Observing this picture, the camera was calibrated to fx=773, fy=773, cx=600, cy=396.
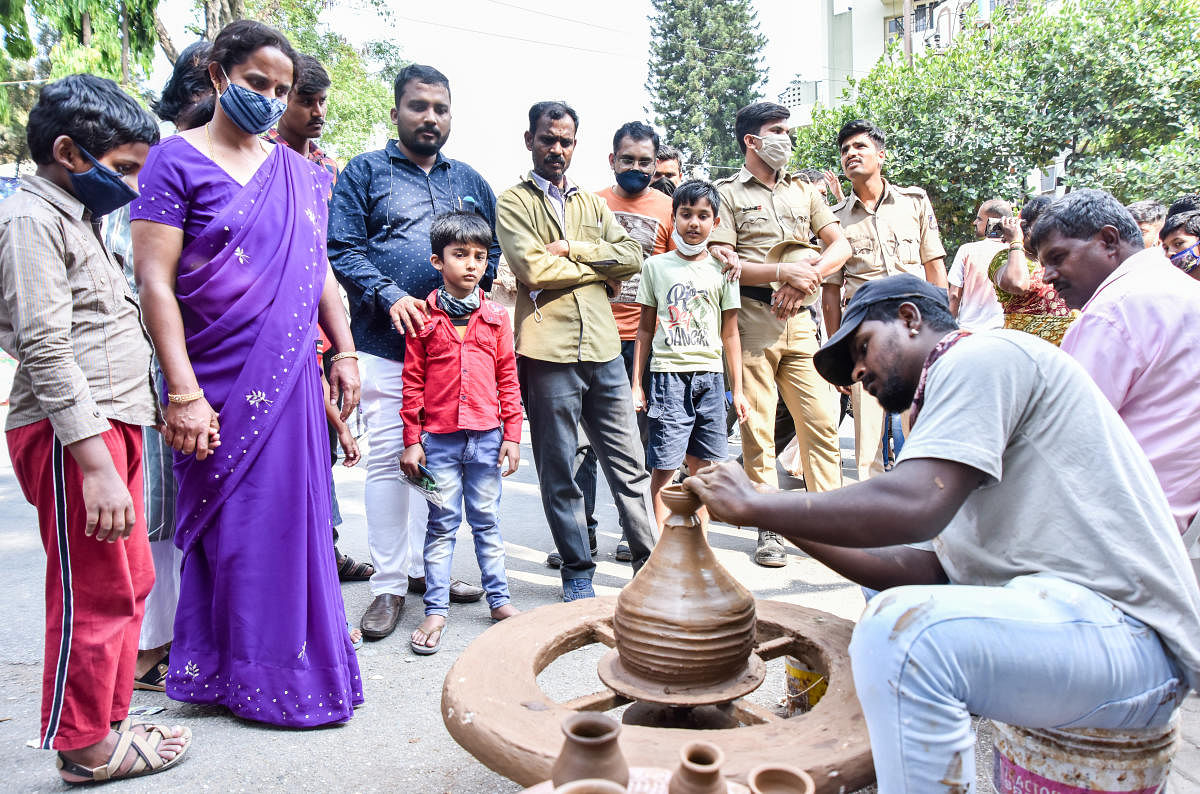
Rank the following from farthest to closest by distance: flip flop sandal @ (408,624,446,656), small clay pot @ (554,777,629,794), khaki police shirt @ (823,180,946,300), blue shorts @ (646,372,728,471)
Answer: khaki police shirt @ (823,180,946,300), blue shorts @ (646,372,728,471), flip flop sandal @ (408,624,446,656), small clay pot @ (554,777,629,794)

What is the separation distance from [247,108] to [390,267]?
1.17m

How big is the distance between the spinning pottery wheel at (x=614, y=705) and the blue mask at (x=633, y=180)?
10.2 feet

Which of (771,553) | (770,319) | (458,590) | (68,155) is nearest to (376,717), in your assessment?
(458,590)

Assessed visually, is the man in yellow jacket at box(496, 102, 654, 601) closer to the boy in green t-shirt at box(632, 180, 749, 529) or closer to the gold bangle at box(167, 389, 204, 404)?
the boy in green t-shirt at box(632, 180, 749, 529)

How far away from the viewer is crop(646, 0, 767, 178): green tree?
121ft

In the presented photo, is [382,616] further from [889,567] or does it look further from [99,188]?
[889,567]

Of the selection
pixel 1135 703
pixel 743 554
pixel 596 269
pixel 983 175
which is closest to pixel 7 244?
pixel 596 269

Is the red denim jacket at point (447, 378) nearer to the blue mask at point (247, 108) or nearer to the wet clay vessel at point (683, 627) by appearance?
the blue mask at point (247, 108)

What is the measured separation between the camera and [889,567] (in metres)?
2.13

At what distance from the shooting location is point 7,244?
7.07 feet

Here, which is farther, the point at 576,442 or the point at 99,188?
the point at 576,442

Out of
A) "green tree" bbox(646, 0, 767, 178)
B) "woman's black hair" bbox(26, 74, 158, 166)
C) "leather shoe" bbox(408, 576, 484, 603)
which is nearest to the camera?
"woman's black hair" bbox(26, 74, 158, 166)

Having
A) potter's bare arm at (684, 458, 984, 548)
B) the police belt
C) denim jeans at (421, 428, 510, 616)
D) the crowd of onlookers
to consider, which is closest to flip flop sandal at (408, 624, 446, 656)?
the crowd of onlookers

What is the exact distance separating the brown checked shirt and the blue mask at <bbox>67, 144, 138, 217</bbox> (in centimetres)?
4
